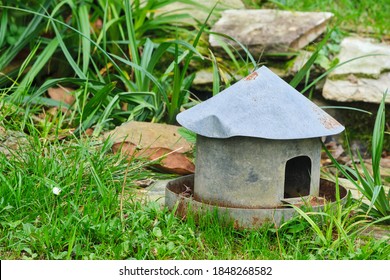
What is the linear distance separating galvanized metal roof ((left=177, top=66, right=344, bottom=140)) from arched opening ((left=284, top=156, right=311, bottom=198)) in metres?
0.31

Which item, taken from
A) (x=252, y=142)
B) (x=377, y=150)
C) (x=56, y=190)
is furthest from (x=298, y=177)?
(x=56, y=190)

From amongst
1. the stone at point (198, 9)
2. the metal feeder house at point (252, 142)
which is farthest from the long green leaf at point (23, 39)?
the metal feeder house at point (252, 142)

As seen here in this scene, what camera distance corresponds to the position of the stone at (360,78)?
5.56 m

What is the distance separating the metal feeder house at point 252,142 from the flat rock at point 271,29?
1.81 meters

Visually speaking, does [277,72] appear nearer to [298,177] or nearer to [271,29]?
[271,29]

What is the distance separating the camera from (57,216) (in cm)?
362

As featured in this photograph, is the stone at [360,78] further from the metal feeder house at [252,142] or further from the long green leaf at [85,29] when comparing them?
the metal feeder house at [252,142]

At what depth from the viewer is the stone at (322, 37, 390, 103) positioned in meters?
5.56

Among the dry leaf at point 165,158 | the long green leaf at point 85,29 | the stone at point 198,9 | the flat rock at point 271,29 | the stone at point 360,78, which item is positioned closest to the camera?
the dry leaf at point 165,158

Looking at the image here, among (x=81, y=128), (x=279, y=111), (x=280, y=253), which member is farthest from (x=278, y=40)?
(x=280, y=253)

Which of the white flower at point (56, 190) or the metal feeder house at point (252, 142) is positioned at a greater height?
the metal feeder house at point (252, 142)

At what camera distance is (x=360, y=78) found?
18.6 ft

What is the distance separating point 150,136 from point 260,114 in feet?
3.60

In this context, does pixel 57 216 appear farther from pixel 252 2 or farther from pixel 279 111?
pixel 252 2
